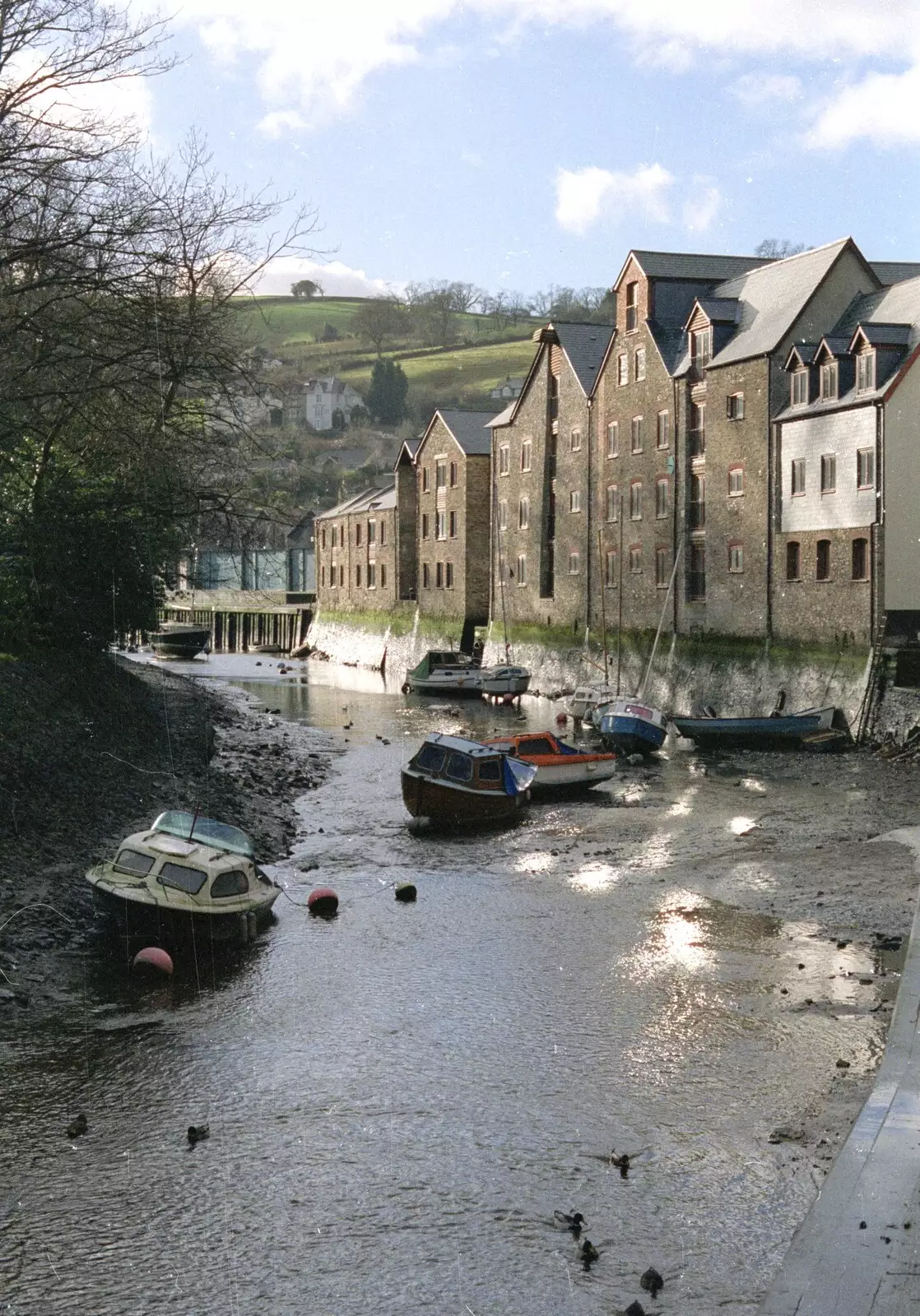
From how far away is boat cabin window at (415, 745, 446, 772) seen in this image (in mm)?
31328

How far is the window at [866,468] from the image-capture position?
42.6 m

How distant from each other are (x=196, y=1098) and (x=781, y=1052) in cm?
654

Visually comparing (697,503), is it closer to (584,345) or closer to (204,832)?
(584,345)

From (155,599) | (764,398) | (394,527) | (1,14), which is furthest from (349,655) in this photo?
(1,14)

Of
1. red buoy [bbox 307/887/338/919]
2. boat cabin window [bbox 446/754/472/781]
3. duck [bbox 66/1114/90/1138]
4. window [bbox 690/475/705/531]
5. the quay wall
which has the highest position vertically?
window [bbox 690/475/705/531]

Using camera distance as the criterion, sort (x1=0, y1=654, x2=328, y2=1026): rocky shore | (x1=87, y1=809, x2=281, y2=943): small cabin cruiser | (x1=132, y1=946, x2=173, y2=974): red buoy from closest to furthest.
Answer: (x1=132, y1=946, x2=173, y2=974): red buoy → (x1=0, y1=654, x2=328, y2=1026): rocky shore → (x1=87, y1=809, x2=281, y2=943): small cabin cruiser

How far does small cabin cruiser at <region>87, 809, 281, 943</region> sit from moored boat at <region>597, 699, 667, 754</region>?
22.0 meters

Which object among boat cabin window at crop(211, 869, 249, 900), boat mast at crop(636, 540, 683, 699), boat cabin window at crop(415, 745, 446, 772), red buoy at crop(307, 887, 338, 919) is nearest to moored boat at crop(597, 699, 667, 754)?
boat mast at crop(636, 540, 683, 699)

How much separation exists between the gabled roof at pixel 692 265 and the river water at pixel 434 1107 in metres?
39.1

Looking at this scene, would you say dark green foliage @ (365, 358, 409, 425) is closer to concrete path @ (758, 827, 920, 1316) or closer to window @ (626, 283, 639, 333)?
window @ (626, 283, 639, 333)

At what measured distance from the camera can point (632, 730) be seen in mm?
42156

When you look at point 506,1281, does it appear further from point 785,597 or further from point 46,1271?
point 785,597

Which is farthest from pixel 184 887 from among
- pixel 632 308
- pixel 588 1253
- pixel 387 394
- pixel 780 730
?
pixel 387 394

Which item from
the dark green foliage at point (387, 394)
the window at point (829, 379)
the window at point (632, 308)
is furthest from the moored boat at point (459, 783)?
the dark green foliage at point (387, 394)
